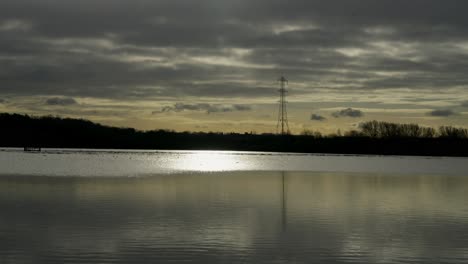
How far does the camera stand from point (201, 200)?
3956 cm

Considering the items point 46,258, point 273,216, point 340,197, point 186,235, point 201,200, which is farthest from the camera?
point 340,197

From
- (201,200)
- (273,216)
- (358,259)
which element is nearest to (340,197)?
(201,200)

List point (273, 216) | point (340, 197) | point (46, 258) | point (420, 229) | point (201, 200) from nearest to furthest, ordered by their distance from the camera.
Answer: point (46, 258), point (420, 229), point (273, 216), point (201, 200), point (340, 197)

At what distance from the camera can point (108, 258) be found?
20.2 metres

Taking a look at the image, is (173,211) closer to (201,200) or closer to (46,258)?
(201,200)

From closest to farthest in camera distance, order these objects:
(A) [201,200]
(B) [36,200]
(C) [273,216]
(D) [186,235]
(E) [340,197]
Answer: (D) [186,235] → (C) [273,216] → (B) [36,200] → (A) [201,200] → (E) [340,197]

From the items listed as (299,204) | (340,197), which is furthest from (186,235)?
(340,197)

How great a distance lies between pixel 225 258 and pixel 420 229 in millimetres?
10923

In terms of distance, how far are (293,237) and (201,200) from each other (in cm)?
1493

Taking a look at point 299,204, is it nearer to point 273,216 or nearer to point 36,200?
point 273,216

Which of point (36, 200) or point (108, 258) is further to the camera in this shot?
point (36, 200)

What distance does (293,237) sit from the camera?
2520 cm

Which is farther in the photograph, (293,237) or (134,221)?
(134,221)

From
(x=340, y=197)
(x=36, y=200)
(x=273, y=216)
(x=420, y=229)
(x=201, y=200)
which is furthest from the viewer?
(x=340, y=197)
